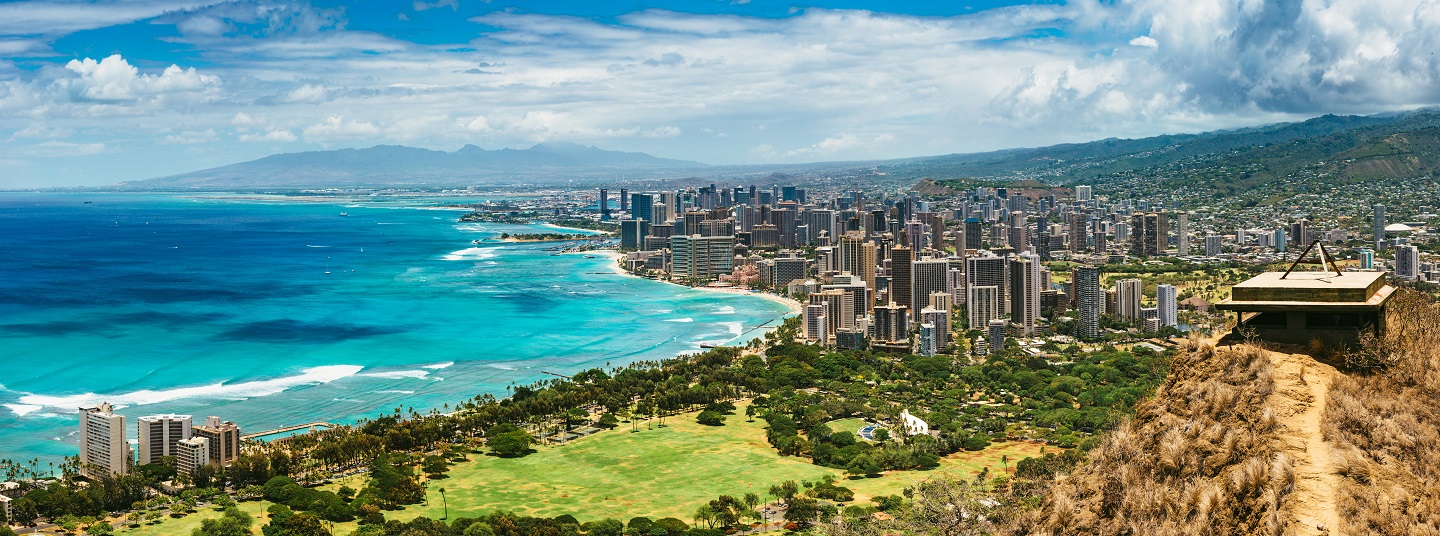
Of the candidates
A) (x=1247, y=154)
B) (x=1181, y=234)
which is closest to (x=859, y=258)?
(x=1181, y=234)

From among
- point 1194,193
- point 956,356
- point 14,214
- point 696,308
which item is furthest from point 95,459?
point 14,214

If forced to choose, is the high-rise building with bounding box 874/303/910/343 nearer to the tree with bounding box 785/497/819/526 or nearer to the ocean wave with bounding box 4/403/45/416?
the tree with bounding box 785/497/819/526

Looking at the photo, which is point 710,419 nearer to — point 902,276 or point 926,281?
point 902,276

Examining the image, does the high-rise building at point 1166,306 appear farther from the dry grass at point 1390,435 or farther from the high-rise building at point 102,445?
the dry grass at point 1390,435

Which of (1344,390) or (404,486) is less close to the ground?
(1344,390)

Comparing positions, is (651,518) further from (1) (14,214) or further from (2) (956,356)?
(1) (14,214)

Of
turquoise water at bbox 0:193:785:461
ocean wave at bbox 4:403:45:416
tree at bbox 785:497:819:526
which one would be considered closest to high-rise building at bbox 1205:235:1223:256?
turquoise water at bbox 0:193:785:461
